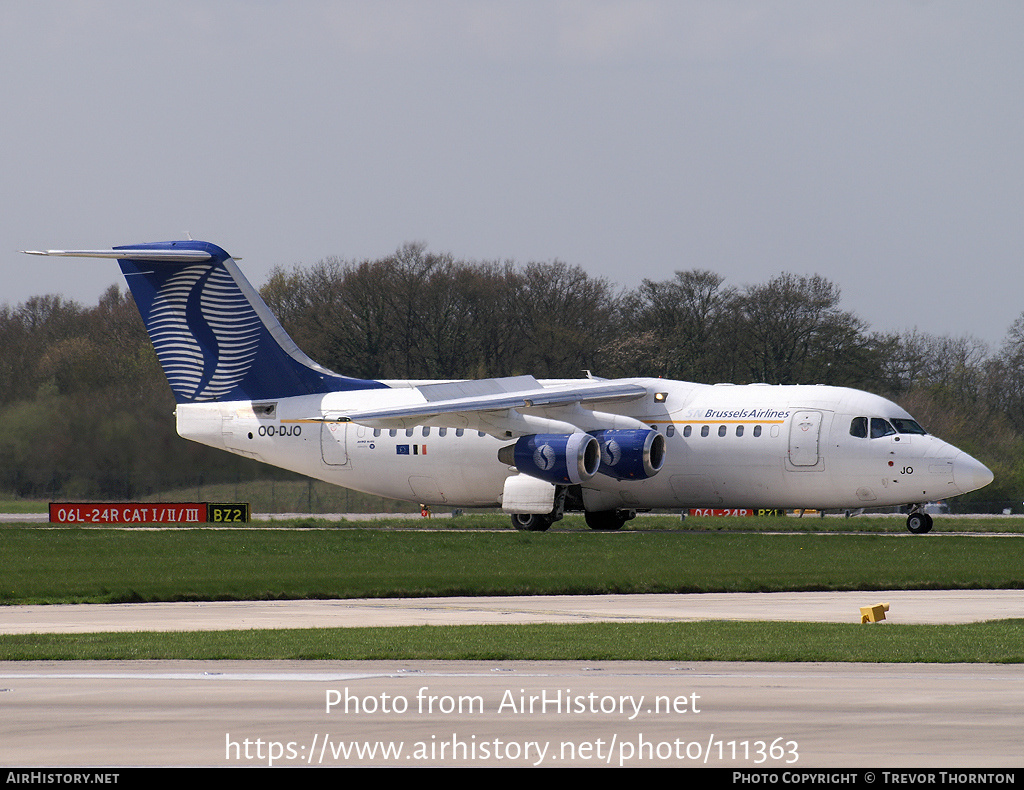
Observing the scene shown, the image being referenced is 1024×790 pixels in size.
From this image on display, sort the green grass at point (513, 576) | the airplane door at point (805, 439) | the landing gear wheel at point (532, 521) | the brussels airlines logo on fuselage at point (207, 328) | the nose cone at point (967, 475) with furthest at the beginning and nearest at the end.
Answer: the brussels airlines logo on fuselage at point (207, 328), the landing gear wheel at point (532, 521), the airplane door at point (805, 439), the nose cone at point (967, 475), the green grass at point (513, 576)

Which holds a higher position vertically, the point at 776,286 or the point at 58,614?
the point at 776,286

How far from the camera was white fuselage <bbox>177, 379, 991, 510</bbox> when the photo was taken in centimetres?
3625

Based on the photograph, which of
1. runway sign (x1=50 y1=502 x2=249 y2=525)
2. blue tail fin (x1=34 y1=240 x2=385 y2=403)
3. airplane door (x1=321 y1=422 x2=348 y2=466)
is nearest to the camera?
airplane door (x1=321 y1=422 x2=348 y2=466)

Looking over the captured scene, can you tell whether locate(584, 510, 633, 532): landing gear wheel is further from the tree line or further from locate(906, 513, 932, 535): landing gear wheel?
the tree line

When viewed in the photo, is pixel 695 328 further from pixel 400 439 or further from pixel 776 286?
pixel 400 439

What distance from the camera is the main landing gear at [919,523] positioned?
36500 mm

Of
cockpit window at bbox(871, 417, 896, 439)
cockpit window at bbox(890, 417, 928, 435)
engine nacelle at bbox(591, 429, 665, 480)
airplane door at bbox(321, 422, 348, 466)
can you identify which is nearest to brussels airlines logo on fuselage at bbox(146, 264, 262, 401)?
airplane door at bbox(321, 422, 348, 466)

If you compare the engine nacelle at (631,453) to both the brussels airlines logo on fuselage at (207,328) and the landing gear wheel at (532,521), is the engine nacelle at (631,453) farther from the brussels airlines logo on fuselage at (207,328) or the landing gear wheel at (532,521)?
the brussels airlines logo on fuselage at (207,328)

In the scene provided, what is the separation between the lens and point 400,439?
40.5m

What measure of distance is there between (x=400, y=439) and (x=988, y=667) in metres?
Result: 28.9

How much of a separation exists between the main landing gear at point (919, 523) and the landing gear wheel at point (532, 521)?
29.9 feet

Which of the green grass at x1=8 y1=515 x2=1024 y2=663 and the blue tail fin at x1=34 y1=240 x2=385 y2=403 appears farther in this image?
the blue tail fin at x1=34 y1=240 x2=385 y2=403

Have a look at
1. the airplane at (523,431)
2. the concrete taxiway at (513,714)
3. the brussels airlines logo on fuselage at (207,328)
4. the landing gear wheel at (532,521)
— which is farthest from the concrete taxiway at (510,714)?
the brussels airlines logo on fuselage at (207,328)
